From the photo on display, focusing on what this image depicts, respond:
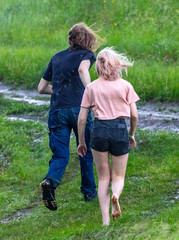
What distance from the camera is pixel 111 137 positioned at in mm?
4297

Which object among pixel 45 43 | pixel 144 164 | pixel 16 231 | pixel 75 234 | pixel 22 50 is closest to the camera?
pixel 75 234

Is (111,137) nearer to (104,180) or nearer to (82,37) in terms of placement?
(104,180)

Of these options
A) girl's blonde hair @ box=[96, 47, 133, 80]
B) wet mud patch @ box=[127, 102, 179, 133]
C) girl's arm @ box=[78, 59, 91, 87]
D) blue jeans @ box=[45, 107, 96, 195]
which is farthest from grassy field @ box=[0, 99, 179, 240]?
girl's arm @ box=[78, 59, 91, 87]

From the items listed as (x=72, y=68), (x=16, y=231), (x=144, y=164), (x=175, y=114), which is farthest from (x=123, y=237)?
(x=175, y=114)

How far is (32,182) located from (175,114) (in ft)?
12.3

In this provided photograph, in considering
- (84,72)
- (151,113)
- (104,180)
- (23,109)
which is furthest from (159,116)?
(104,180)

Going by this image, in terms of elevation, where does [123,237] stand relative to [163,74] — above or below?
above

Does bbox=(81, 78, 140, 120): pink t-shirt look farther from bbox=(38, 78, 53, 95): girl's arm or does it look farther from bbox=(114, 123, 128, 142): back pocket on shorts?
bbox=(38, 78, 53, 95): girl's arm

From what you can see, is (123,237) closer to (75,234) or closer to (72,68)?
(75,234)

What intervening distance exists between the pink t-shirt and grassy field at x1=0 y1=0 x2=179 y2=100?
20.5ft

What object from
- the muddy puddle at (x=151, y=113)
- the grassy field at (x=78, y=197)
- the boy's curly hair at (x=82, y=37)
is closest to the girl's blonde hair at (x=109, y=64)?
the boy's curly hair at (x=82, y=37)

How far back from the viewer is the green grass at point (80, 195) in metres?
3.99

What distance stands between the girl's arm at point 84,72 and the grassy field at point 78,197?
142cm

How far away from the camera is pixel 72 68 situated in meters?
5.14
